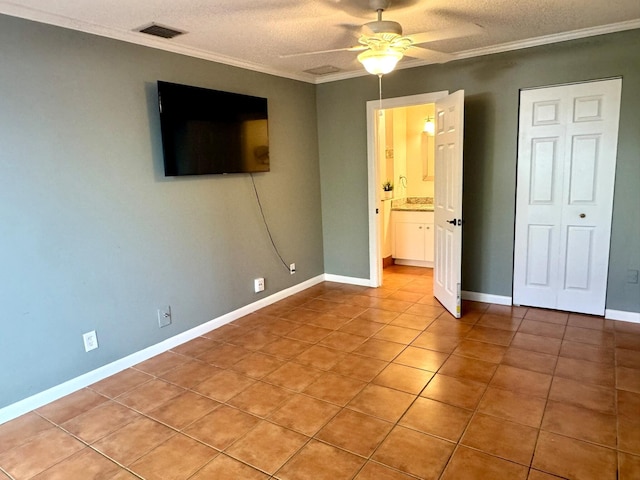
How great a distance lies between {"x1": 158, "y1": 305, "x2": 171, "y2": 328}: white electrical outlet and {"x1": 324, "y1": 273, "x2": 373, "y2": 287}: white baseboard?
234cm

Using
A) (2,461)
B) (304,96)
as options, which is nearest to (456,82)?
(304,96)

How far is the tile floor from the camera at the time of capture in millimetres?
2115

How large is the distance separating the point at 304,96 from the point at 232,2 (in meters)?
2.37

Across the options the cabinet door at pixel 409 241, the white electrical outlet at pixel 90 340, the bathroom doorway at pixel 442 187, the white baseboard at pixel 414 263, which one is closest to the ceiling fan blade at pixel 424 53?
the bathroom doorway at pixel 442 187

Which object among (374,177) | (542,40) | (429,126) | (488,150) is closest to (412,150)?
(429,126)

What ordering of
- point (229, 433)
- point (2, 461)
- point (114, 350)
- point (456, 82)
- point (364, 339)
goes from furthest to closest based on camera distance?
point (456, 82), point (364, 339), point (114, 350), point (229, 433), point (2, 461)

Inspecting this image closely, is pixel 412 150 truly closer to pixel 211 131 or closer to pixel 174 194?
pixel 211 131

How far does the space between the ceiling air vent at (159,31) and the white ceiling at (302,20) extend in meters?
0.05

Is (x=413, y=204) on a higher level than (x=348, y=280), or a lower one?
higher

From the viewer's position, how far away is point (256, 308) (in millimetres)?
4410

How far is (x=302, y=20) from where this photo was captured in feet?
9.58

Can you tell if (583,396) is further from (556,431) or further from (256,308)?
(256,308)

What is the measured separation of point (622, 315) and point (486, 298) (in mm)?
1153

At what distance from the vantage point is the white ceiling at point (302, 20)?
8.54ft
